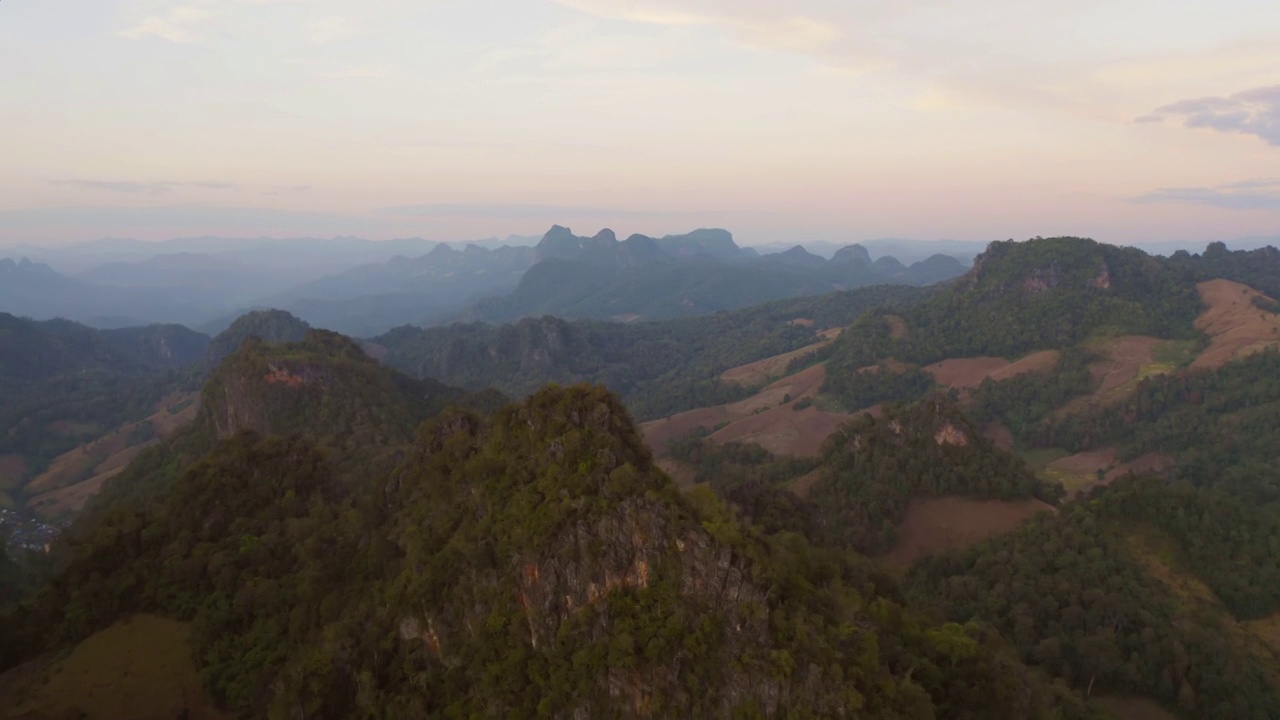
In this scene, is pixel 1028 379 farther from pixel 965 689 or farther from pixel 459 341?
pixel 459 341

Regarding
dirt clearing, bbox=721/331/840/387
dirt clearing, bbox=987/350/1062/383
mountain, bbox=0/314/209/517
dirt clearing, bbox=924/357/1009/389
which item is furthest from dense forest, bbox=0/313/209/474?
dirt clearing, bbox=987/350/1062/383

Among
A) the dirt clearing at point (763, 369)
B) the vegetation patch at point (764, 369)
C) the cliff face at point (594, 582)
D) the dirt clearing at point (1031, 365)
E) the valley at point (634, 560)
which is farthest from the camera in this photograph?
the dirt clearing at point (763, 369)

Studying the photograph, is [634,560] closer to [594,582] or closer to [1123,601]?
[594,582]

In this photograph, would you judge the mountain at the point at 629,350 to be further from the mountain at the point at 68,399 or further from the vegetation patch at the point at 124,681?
the vegetation patch at the point at 124,681

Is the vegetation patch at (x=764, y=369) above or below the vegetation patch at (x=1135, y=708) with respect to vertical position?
above

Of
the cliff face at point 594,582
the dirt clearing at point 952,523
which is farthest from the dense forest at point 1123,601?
the cliff face at point 594,582

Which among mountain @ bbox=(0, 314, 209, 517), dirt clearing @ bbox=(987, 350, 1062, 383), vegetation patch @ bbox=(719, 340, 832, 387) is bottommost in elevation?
mountain @ bbox=(0, 314, 209, 517)

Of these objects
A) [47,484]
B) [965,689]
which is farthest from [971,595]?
[47,484]

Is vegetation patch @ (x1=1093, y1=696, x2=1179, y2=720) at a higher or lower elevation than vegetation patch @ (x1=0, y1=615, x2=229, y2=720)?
lower

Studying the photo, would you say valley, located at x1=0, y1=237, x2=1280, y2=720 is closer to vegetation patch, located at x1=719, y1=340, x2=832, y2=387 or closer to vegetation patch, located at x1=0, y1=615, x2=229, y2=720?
vegetation patch, located at x1=0, y1=615, x2=229, y2=720

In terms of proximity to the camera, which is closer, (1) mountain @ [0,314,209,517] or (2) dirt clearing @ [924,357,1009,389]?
(1) mountain @ [0,314,209,517]

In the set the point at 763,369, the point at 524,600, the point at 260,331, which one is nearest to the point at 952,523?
the point at 524,600
